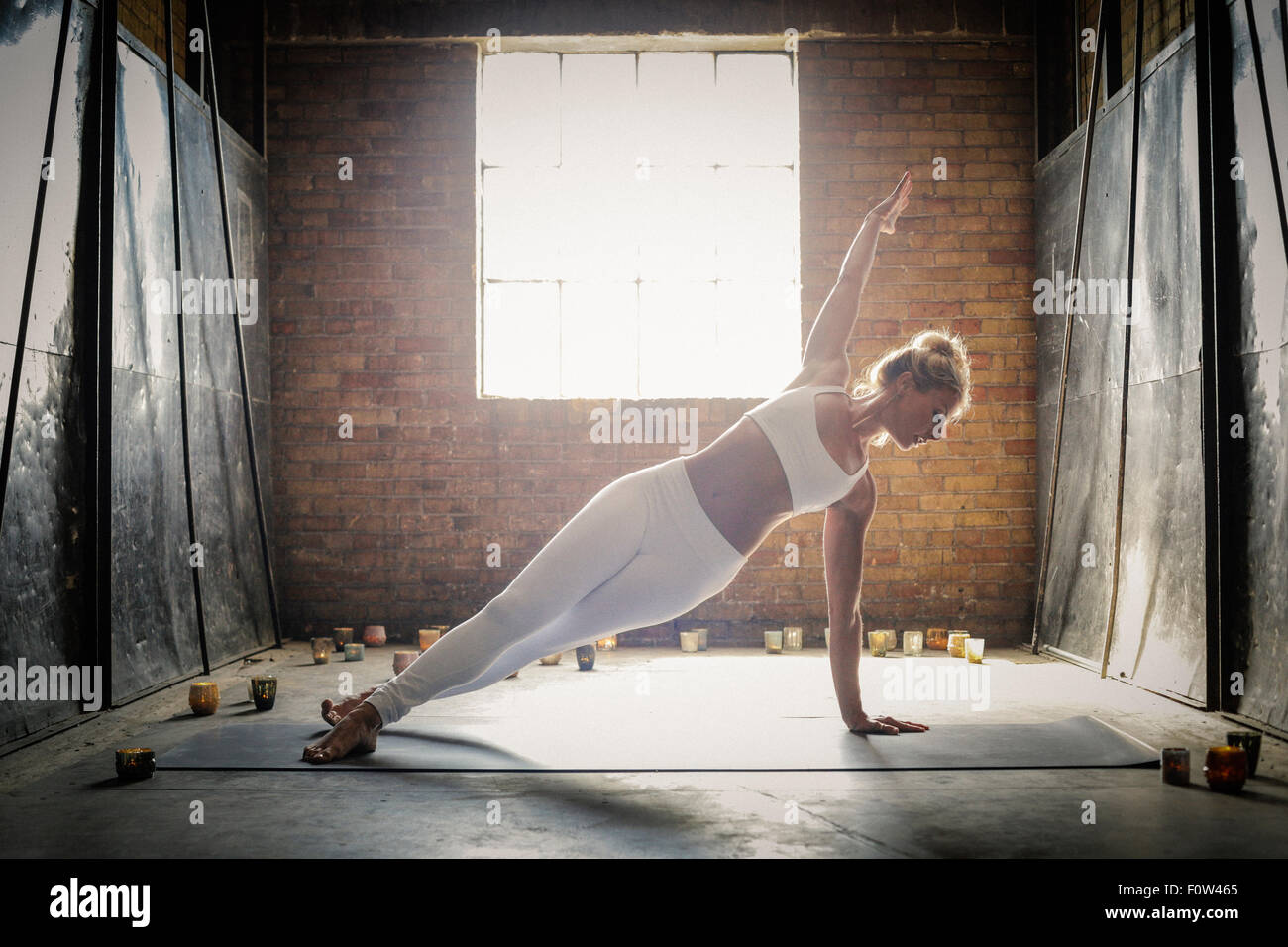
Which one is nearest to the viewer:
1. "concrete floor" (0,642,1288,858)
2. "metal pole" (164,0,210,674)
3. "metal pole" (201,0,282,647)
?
"concrete floor" (0,642,1288,858)

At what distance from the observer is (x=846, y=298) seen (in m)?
3.10

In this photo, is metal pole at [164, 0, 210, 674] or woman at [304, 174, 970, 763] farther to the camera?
metal pole at [164, 0, 210, 674]

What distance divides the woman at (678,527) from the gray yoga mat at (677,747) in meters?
0.18

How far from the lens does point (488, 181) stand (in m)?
5.69

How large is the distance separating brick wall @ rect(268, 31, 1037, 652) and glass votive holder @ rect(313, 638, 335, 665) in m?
0.84

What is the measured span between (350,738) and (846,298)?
75.1 inches

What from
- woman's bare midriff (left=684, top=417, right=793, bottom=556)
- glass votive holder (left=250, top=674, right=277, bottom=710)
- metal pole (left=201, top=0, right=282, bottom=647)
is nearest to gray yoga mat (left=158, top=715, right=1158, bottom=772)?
glass votive holder (left=250, top=674, right=277, bottom=710)

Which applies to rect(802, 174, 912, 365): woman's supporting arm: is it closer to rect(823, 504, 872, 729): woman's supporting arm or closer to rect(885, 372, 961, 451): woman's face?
rect(885, 372, 961, 451): woman's face

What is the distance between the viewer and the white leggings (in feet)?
8.81

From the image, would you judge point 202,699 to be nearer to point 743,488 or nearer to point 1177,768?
point 743,488

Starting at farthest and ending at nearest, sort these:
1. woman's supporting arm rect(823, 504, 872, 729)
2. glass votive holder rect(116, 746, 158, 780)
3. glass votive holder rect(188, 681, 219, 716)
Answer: glass votive holder rect(188, 681, 219, 716) < woman's supporting arm rect(823, 504, 872, 729) < glass votive holder rect(116, 746, 158, 780)

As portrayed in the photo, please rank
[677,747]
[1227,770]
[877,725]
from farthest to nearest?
[877,725]
[677,747]
[1227,770]

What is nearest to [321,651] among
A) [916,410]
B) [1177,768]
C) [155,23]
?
[916,410]

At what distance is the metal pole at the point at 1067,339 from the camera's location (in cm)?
440
